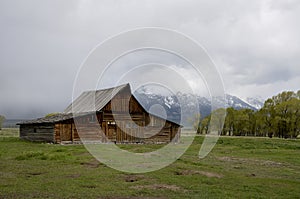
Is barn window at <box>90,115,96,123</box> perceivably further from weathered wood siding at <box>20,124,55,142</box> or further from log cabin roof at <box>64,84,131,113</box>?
weathered wood siding at <box>20,124,55,142</box>

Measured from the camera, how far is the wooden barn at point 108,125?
1687 inches

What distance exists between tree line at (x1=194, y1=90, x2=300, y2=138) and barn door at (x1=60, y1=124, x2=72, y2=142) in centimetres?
2823

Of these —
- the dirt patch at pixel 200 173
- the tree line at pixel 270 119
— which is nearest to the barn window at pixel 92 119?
the tree line at pixel 270 119

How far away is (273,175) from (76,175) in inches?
472

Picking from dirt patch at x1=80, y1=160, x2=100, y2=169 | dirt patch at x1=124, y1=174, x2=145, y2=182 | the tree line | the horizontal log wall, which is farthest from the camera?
the tree line

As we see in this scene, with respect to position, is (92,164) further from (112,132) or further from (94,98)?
(94,98)

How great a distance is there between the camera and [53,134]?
136 feet

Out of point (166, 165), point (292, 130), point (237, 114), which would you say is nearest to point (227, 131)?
point (237, 114)

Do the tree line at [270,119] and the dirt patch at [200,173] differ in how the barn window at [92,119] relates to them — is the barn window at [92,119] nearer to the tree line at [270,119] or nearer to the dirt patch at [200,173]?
the tree line at [270,119]

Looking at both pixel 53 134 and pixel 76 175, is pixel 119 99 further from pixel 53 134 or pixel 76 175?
pixel 76 175

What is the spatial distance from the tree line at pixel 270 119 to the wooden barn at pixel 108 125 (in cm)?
1585

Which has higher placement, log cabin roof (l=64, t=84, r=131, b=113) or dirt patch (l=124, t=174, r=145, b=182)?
log cabin roof (l=64, t=84, r=131, b=113)

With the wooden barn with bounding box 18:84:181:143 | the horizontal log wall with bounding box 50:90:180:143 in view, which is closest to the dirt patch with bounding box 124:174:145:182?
the wooden barn with bounding box 18:84:181:143

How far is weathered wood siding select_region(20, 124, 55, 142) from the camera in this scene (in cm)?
4219
